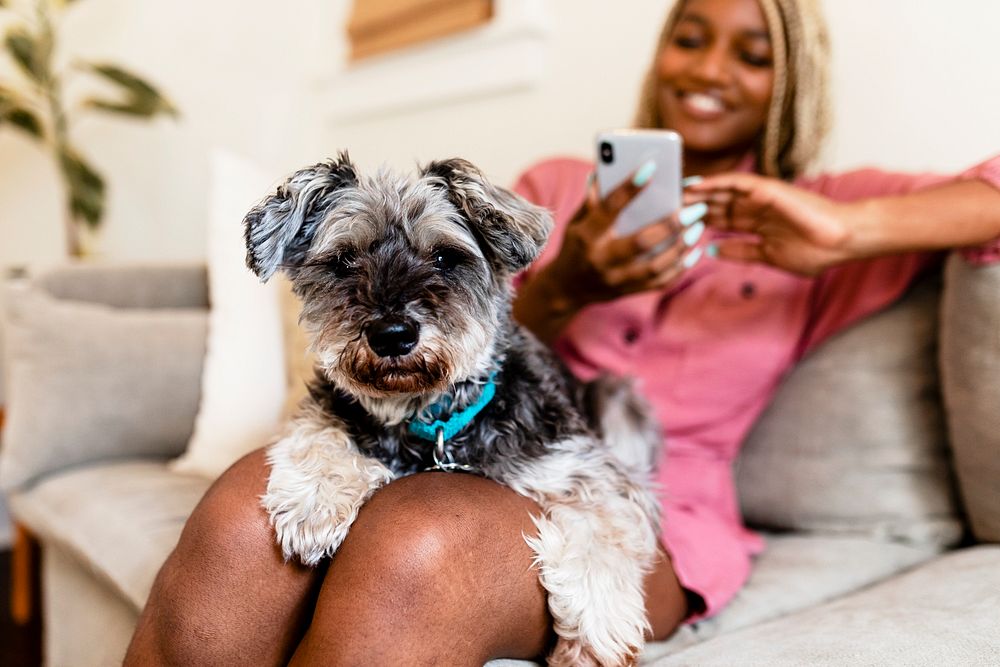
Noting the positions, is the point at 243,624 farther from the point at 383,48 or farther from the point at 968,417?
the point at 383,48

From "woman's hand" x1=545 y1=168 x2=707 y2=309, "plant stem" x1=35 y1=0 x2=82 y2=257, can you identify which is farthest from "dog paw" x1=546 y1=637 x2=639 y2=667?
"plant stem" x1=35 y1=0 x2=82 y2=257

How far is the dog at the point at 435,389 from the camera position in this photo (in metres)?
1.26

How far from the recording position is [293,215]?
132 cm

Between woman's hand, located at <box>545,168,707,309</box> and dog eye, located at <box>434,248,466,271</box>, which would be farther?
woman's hand, located at <box>545,168,707,309</box>

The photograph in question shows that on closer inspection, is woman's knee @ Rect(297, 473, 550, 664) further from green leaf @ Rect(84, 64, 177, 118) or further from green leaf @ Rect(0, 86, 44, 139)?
green leaf @ Rect(0, 86, 44, 139)

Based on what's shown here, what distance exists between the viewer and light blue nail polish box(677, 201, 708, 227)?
1779 millimetres

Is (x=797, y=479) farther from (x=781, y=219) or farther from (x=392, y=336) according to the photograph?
(x=392, y=336)

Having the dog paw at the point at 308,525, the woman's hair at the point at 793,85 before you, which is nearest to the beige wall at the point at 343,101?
the woman's hair at the point at 793,85

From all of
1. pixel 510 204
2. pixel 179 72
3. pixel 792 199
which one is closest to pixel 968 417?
pixel 792 199

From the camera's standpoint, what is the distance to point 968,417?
1729mm

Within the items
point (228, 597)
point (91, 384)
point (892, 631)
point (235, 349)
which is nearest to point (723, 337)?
point (892, 631)

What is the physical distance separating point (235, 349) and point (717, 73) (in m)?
1.58

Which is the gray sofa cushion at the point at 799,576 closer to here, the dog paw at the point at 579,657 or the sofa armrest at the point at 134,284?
the dog paw at the point at 579,657

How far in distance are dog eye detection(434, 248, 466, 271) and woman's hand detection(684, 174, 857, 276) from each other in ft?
2.23
